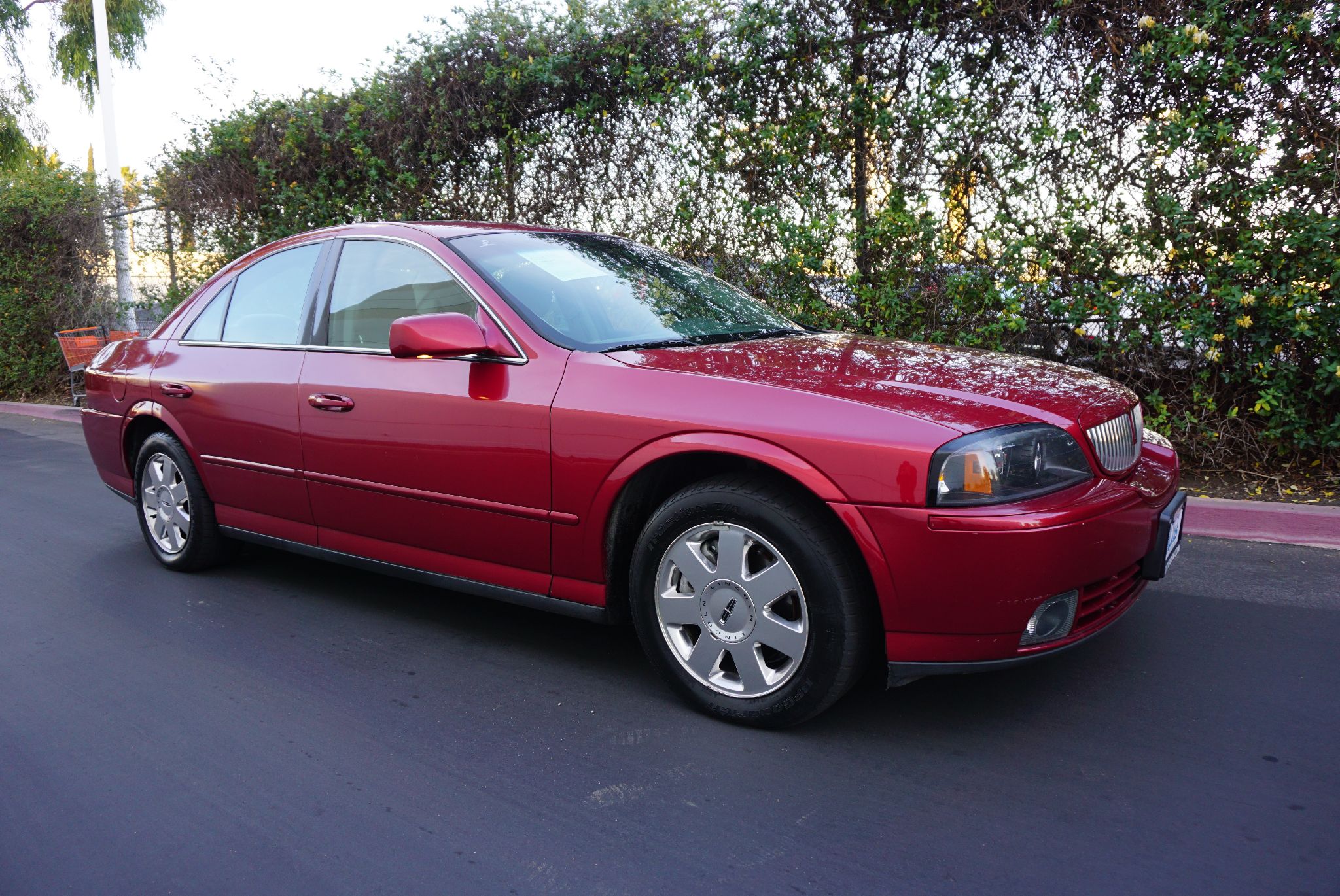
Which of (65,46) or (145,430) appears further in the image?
(65,46)

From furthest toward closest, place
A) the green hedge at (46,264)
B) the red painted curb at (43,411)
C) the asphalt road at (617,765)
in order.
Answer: the green hedge at (46,264) → the red painted curb at (43,411) → the asphalt road at (617,765)

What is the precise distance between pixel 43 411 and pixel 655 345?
1154 centimetres

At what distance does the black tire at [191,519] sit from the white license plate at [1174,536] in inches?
154

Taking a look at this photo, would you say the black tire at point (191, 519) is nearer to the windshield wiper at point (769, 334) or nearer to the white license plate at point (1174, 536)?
the windshield wiper at point (769, 334)

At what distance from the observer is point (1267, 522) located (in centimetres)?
486

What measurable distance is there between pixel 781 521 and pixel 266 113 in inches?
339

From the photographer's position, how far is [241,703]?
325 centimetres

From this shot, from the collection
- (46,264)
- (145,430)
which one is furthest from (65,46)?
(145,430)

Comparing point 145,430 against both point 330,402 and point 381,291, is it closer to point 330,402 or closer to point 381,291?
point 330,402

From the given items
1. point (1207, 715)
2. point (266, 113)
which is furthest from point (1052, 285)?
point (266, 113)

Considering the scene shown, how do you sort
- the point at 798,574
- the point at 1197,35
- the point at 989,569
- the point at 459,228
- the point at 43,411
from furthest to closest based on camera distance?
1. the point at 43,411
2. the point at 1197,35
3. the point at 459,228
4. the point at 798,574
5. the point at 989,569

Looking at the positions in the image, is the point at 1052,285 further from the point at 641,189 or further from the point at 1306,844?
the point at 1306,844

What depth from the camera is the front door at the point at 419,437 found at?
10.7ft

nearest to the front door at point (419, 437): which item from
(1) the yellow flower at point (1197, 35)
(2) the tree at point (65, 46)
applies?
(1) the yellow flower at point (1197, 35)
